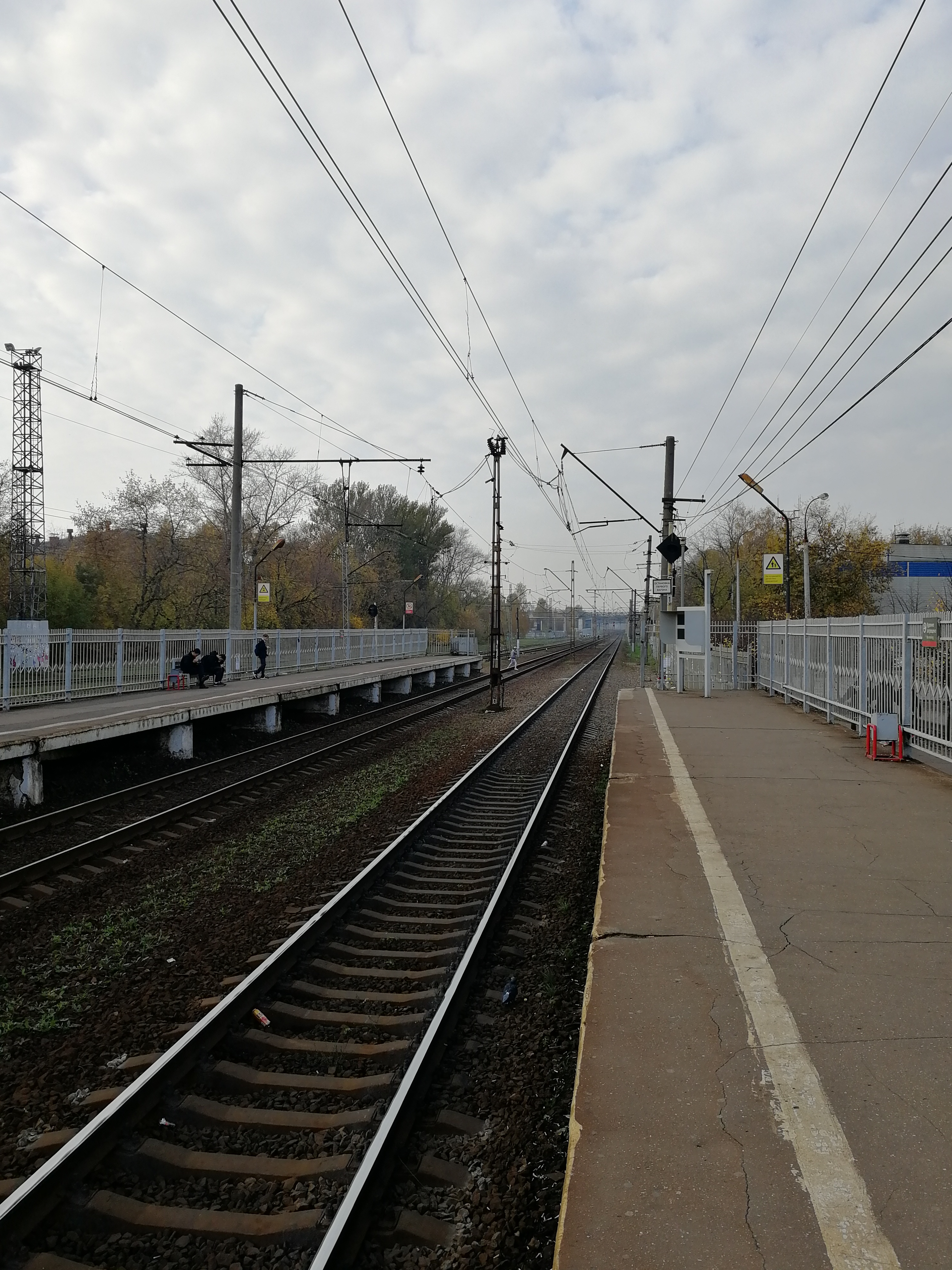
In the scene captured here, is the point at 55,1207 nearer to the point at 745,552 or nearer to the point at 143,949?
the point at 143,949

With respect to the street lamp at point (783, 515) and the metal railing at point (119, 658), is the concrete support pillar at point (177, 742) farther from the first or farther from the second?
the street lamp at point (783, 515)

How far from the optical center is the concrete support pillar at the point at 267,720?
18766 millimetres

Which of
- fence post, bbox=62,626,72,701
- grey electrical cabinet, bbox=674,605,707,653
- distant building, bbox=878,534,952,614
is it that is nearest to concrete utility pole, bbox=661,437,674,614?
grey electrical cabinet, bbox=674,605,707,653

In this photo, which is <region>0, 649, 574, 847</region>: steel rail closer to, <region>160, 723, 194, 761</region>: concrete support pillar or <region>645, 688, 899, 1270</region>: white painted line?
<region>160, 723, 194, 761</region>: concrete support pillar

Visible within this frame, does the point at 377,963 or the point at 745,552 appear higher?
the point at 745,552

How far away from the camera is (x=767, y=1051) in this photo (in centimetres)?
378

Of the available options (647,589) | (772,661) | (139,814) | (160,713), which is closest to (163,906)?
(139,814)

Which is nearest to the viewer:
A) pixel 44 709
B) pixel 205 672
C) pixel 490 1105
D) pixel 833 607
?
pixel 490 1105

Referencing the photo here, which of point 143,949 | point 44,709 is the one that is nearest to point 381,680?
point 44,709

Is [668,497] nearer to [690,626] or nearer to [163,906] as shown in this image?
[690,626]

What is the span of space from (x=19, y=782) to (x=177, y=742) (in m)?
3.78

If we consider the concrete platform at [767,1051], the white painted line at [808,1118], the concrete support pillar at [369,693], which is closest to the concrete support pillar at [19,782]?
the concrete platform at [767,1051]

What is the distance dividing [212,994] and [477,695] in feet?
78.1

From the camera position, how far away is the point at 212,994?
511cm
